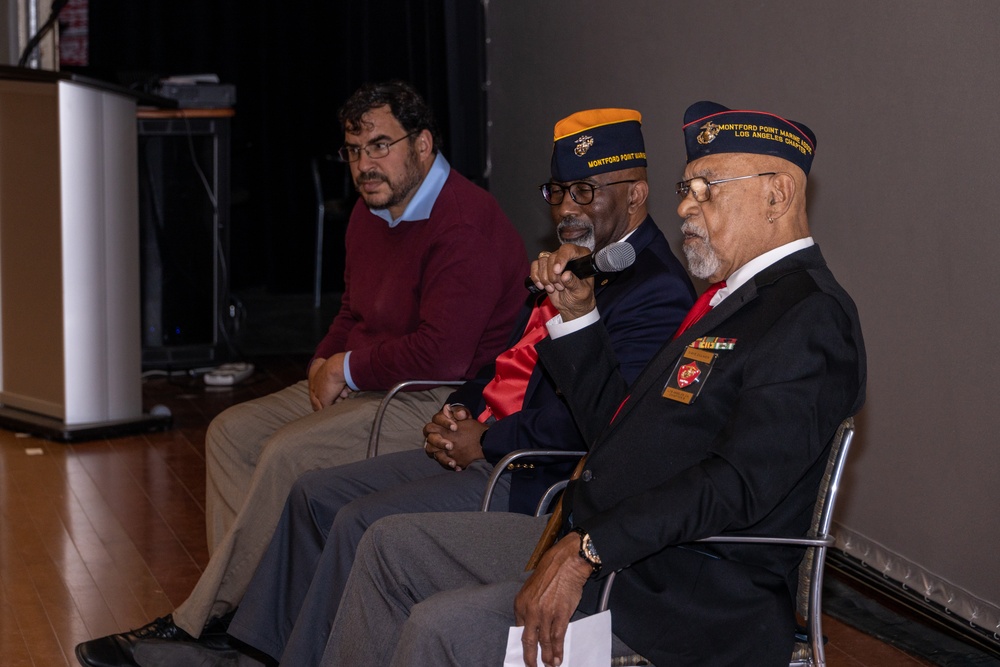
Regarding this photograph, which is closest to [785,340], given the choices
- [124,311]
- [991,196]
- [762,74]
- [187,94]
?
[991,196]

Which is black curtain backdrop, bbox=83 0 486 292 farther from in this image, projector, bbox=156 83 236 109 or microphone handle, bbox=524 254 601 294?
microphone handle, bbox=524 254 601 294

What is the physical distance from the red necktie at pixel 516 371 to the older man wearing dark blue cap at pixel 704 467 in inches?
19.0

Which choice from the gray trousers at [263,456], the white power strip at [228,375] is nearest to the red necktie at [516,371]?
the gray trousers at [263,456]

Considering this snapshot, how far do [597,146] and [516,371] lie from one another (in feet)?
1.69

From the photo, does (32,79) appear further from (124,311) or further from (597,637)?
(597,637)

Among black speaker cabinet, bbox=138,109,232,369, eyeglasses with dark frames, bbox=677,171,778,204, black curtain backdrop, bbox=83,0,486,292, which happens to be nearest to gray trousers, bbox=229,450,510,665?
eyeglasses with dark frames, bbox=677,171,778,204

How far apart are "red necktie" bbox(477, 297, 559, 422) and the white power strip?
336 centimetres

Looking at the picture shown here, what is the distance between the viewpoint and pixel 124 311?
479 centimetres

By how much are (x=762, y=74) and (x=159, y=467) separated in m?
2.63

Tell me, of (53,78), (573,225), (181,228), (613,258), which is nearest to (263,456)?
(573,225)

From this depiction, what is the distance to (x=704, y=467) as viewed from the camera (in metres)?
1.73

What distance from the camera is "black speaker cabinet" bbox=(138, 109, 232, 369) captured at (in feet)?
19.2

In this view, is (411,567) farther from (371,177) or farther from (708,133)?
(371,177)

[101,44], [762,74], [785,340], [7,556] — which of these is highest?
[101,44]
